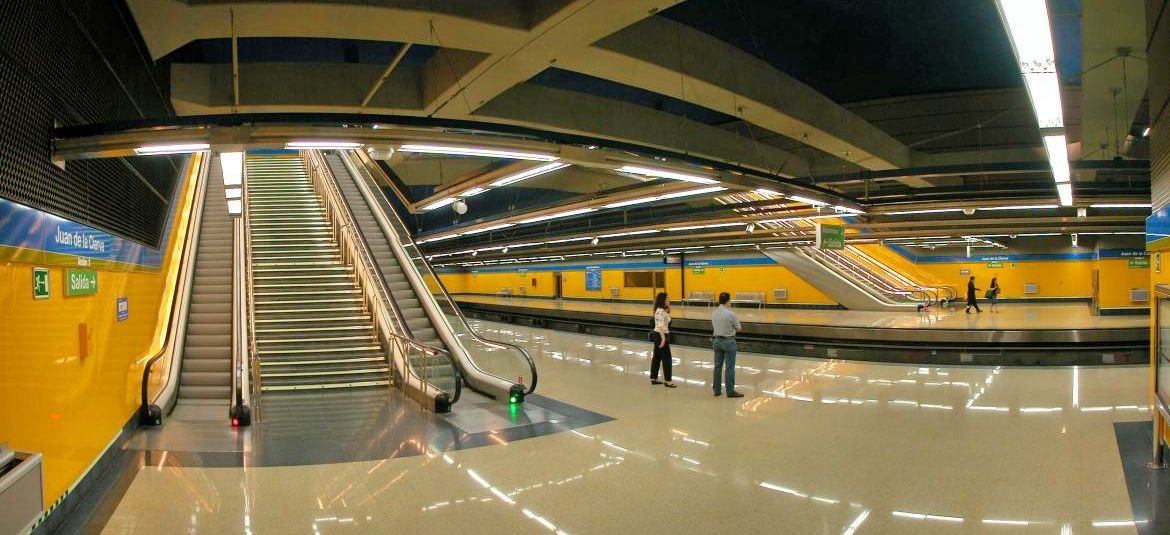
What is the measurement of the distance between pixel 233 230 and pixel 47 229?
8737 millimetres

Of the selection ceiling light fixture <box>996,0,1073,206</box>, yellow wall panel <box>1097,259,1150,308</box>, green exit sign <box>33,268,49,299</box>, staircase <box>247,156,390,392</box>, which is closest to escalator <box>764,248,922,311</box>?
yellow wall panel <box>1097,259,1150,308</box>

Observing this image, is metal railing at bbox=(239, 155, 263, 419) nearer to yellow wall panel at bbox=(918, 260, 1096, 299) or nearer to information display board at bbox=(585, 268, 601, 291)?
information display board at bbox=(585, 268, 601, 291)

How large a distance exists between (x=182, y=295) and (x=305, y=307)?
1822 mm

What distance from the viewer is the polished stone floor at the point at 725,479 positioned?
3.96 meters

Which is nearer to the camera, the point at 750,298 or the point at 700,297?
the point at 750,298

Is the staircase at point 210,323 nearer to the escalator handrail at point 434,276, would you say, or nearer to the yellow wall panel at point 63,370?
the yellow wall panel at point 63,370

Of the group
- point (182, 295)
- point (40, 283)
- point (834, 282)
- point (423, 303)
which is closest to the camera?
point (40, 283)

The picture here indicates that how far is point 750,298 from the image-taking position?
24078 mm

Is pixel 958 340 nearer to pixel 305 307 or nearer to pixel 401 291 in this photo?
pixel 401 291

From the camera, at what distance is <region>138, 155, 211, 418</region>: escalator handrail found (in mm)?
6609

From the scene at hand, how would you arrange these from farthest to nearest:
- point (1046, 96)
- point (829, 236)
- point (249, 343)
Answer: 1. point (829, 236)
2. point (249, 343)
3. point (1046, 96)

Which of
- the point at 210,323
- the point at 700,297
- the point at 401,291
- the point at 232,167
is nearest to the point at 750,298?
the point at 700,297

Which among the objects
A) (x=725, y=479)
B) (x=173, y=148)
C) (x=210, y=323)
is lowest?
(x=725, y=479)

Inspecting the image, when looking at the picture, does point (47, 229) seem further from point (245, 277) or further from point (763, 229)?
point (763, 229)
